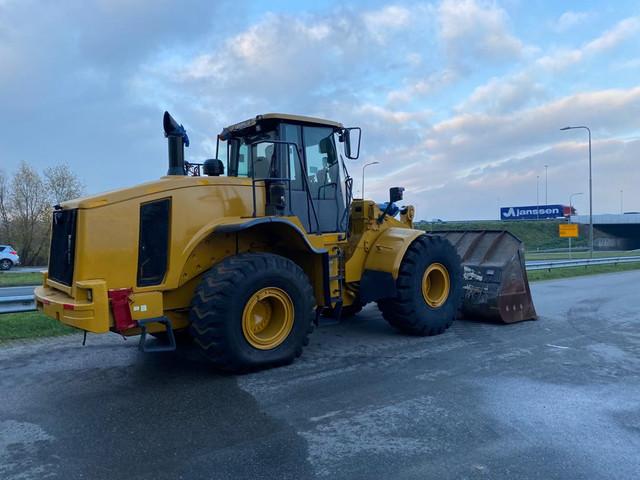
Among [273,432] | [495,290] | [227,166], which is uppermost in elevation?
[227,166]

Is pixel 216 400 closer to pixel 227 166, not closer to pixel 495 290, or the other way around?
pixel 227 166

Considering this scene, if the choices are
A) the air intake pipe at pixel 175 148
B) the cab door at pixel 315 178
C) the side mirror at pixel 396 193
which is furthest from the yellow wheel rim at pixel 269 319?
the side mirror at pixel 396 193

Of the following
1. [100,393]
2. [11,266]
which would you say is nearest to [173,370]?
[100,393]

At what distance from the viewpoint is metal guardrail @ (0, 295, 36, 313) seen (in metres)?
8.00

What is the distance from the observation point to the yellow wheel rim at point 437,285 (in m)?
7.76

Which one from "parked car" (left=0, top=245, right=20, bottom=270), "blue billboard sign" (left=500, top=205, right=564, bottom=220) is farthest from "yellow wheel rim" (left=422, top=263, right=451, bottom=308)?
"blue billboard sign" (left=500, top=205, right=564, bottom=220)

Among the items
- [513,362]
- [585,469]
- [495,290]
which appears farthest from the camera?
[495,290]

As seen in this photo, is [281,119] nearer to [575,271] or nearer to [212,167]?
[212,167]

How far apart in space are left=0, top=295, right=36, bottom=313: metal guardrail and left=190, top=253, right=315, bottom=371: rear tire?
4.33 m

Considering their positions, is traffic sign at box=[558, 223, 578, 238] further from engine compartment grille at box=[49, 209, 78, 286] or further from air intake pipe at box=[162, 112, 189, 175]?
engine compartment grille at box=[49, 209, 78, 286]

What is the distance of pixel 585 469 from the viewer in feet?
11.4

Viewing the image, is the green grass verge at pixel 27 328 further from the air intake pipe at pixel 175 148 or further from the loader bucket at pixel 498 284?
the loader bucket at pixel 498 284

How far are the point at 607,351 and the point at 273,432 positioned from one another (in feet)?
15.7

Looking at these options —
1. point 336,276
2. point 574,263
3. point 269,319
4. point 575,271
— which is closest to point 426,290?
point 336,276
